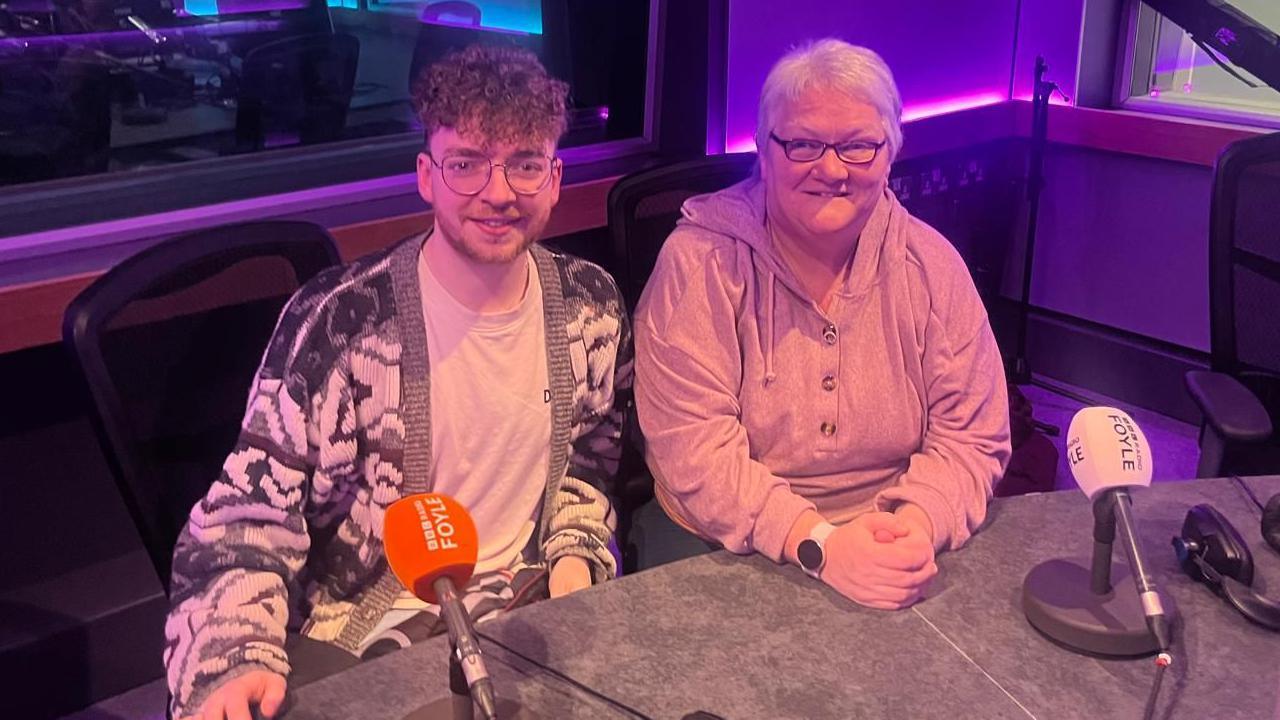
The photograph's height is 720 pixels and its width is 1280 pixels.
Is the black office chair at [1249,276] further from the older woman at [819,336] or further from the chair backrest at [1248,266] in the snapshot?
the older woman at [819,336]

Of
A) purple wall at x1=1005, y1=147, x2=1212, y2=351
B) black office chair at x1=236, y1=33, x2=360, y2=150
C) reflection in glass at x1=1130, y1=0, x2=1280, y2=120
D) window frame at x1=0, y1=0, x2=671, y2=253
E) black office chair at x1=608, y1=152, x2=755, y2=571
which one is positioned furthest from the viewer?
reflection in glass at x1=1130, y1=0, x2=1280, y2=120

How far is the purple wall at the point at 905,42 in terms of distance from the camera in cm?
304

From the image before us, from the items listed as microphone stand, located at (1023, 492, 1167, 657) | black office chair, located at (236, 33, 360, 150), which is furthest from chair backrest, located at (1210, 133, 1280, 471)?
black office chair, located at (236, 33, 360, 150)

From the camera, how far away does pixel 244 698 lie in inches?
42.4

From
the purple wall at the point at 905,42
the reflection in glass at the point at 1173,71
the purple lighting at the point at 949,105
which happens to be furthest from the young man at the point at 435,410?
the reflection in glass at the point at 1173,71

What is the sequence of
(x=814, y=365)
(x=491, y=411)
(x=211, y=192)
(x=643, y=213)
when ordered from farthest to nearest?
(x=211, y=192) < (x=643, y=213) < (x=814, y=365) < (x=491, y=411)

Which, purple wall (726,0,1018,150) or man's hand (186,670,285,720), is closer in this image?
man's hand (186,670,285,720)

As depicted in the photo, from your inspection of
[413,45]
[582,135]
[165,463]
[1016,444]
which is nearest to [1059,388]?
[1016,444]

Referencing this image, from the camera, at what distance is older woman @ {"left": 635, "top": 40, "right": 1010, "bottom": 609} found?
1503 millimetres

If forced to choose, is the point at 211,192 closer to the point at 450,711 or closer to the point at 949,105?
the point at 450,711

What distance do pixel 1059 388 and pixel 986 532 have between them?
2.60m

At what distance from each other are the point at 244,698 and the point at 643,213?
1069 mm

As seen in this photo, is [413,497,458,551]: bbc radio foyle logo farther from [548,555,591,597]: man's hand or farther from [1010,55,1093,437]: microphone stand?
[1010,55,1093,437]: microphone stand

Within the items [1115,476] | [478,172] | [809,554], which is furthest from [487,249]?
[1115,476]
